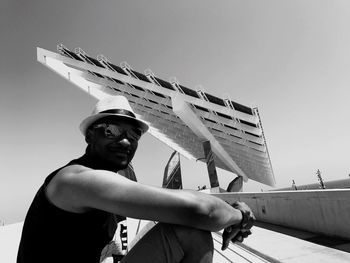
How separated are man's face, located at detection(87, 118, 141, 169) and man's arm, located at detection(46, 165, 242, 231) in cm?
36

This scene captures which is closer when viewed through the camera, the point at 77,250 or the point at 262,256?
the point at 77,250

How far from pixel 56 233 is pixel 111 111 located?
74cm

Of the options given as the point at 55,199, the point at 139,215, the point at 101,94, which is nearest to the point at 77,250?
the point at 55,199

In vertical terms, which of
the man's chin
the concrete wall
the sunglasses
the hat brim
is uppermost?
the hat brim

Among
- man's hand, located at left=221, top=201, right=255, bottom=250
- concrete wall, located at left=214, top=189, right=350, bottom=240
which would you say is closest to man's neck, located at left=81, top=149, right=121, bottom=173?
man's hand, located at left=221, top=201, right=255, bottom=250

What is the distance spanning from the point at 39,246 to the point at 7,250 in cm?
765

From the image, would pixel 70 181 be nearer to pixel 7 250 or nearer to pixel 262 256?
pixel 262 256

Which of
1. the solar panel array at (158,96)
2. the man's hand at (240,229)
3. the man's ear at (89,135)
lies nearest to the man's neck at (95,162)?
the man's ear at (89,135)

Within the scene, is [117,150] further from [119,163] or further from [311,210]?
[311,210]

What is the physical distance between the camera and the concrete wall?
4645 mm

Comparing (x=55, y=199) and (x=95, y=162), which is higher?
(x=95, y=162)

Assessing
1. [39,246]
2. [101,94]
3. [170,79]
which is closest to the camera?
[39,246]

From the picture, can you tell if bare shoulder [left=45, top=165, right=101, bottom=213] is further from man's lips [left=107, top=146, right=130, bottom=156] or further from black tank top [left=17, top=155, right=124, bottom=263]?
man's lips [left=107, top=146, right=130, bottom=156]

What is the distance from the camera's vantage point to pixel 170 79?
16703 mm
